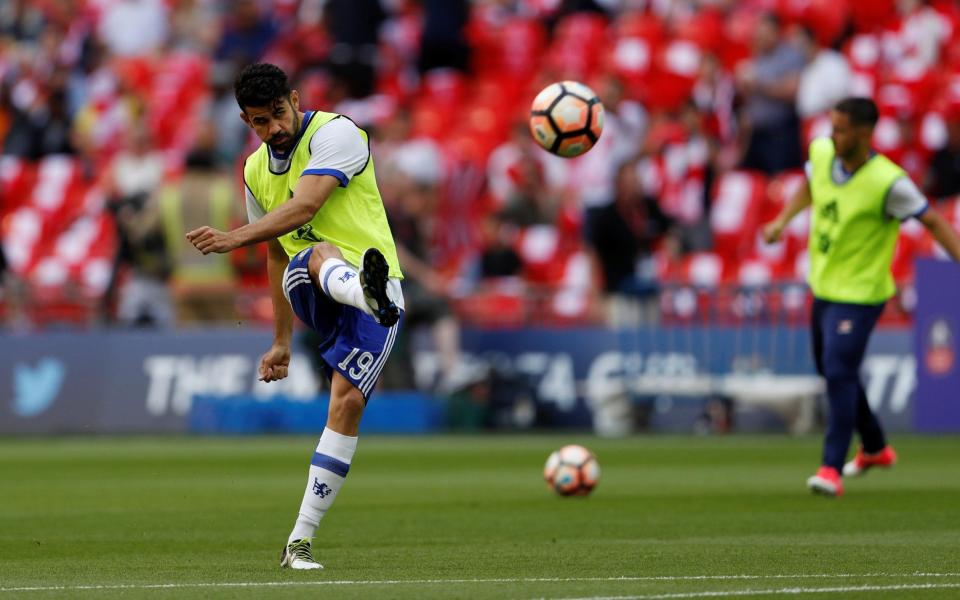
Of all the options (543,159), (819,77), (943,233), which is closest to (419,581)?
(943,233)

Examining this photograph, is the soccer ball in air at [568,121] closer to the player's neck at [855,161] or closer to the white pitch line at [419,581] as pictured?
the player's neck at [855,161]

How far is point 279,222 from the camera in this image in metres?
8.13

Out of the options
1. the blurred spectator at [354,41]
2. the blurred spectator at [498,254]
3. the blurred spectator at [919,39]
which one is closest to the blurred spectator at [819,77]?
the blurred spectator at [919,39]

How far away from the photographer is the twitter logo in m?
22.6

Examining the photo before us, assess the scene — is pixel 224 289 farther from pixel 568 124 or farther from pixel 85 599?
pixel 85 599

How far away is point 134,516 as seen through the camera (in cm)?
1184

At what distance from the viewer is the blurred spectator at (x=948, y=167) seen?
20406mm

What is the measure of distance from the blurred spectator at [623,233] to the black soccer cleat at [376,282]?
13043 mm

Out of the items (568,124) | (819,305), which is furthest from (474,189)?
(568,124)

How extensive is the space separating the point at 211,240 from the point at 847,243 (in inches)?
238

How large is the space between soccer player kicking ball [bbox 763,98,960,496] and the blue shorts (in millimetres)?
4513

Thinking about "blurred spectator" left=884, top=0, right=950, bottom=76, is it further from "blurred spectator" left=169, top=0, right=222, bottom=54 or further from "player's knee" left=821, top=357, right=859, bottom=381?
"blurred spectator" left=169, top=0, right=222, bottom=54

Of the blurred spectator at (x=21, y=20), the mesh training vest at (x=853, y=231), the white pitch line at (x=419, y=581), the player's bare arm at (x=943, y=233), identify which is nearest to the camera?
the white pitch line at (x=419, y=581)

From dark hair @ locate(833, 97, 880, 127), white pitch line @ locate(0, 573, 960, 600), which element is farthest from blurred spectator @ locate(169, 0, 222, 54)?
white pitch line @ locate(0, 573, 960, 600)
